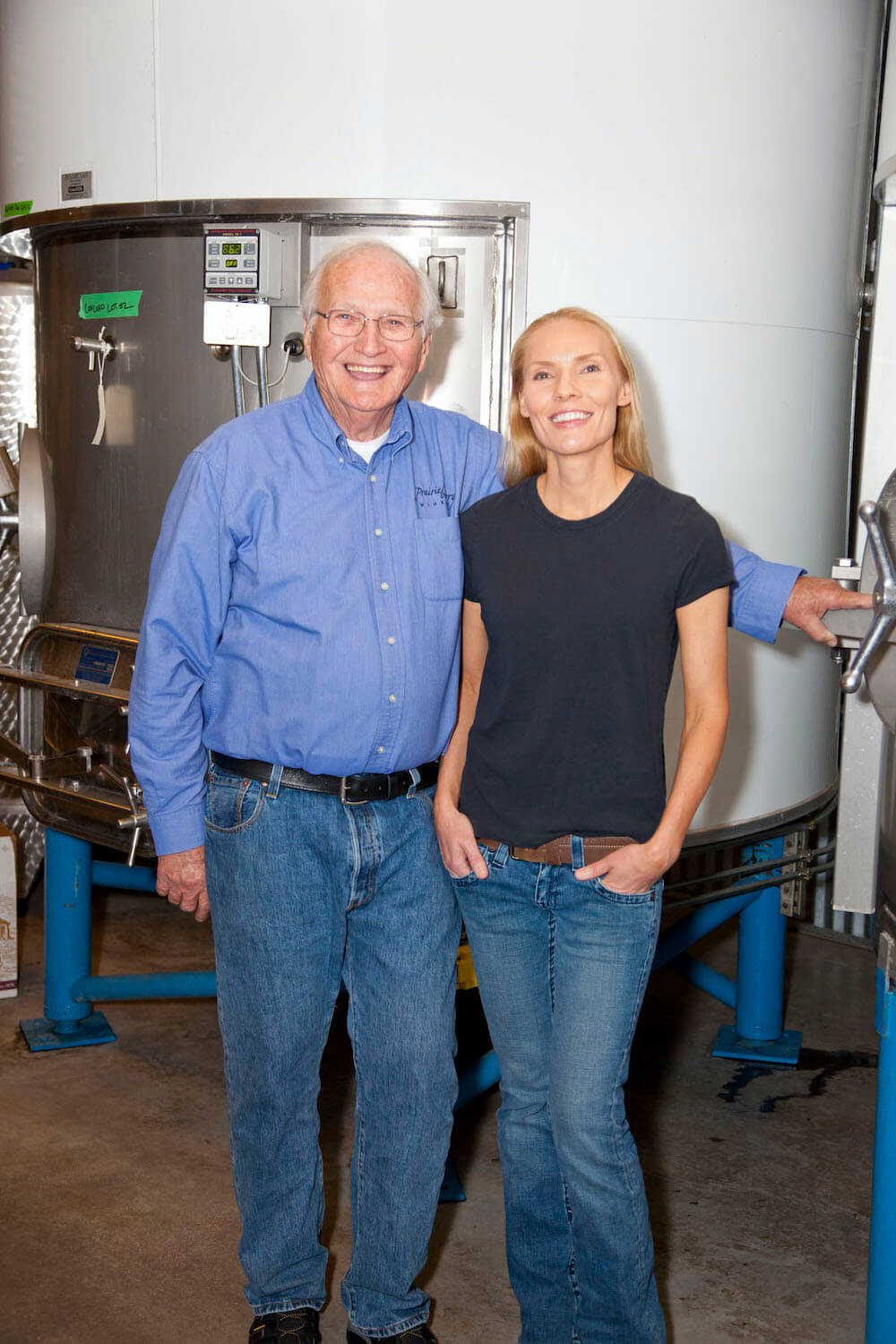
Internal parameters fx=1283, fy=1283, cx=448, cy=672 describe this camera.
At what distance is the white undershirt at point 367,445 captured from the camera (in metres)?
1.97

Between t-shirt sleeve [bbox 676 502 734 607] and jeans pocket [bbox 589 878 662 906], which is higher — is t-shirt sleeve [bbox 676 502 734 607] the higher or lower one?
the higher one

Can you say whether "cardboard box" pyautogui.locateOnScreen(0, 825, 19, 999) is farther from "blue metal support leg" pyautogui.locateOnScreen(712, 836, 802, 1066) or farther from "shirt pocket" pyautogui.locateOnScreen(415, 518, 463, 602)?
"shirt pocket" pyautogui.locateOnScreen(415, 518, 463, 602)

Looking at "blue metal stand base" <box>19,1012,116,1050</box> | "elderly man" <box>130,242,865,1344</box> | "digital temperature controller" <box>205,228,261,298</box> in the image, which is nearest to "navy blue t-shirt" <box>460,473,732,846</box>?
"elderly man" <box>130,242,865,1344</box>

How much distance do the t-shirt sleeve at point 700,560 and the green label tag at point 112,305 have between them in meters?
1.56

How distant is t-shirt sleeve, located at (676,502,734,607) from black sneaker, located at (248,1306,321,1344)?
1.31 m

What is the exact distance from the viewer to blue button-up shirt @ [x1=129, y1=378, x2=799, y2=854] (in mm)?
1900

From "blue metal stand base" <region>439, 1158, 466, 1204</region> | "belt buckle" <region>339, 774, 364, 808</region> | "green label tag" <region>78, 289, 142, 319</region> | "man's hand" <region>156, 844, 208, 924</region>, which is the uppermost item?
"green label tag" <region>78, 289, 142, 319</region>

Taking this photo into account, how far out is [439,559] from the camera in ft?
6.45

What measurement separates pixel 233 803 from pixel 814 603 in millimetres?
917

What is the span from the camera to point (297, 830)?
76.0 inches

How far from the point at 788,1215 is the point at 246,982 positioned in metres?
1.43

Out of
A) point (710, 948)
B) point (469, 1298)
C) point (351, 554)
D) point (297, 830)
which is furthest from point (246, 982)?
point (710, 948)

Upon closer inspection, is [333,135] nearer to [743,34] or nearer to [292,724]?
[743,34]

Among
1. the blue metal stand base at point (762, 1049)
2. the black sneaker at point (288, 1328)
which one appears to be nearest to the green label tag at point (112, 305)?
the black sneaker at point (288, 1328)
